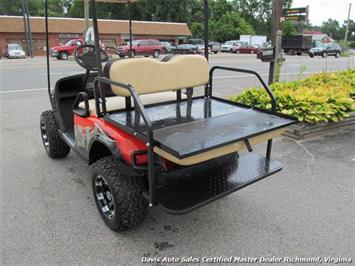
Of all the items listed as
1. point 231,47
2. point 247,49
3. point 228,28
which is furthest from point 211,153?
point 228,28

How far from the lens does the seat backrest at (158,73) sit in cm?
262

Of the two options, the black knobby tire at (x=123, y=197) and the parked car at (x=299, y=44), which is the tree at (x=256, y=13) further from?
the black knobby tire at (x=123, y=197)

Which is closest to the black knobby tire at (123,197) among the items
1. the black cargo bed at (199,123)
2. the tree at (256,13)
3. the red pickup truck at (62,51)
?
the black cargo bed at (199,123)

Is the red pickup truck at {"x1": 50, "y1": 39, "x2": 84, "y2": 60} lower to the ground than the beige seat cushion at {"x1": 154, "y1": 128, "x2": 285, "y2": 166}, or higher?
higher

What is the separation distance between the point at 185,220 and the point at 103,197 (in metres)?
0.75

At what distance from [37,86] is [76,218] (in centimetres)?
856

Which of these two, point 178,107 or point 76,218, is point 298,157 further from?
point 76,218

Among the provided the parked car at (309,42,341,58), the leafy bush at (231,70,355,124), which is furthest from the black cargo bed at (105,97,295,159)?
the parked car at (309,42,341,58)

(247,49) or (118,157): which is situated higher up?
(247,49)

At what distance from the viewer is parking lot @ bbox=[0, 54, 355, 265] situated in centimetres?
240

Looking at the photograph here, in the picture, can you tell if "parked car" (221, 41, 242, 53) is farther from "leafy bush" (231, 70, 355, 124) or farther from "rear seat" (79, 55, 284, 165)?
"rear seat" (79, 55, 284, 165)

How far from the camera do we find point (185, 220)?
282 cm

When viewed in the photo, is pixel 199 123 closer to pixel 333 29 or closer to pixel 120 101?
pixel 120 101

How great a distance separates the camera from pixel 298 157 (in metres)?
4.22
